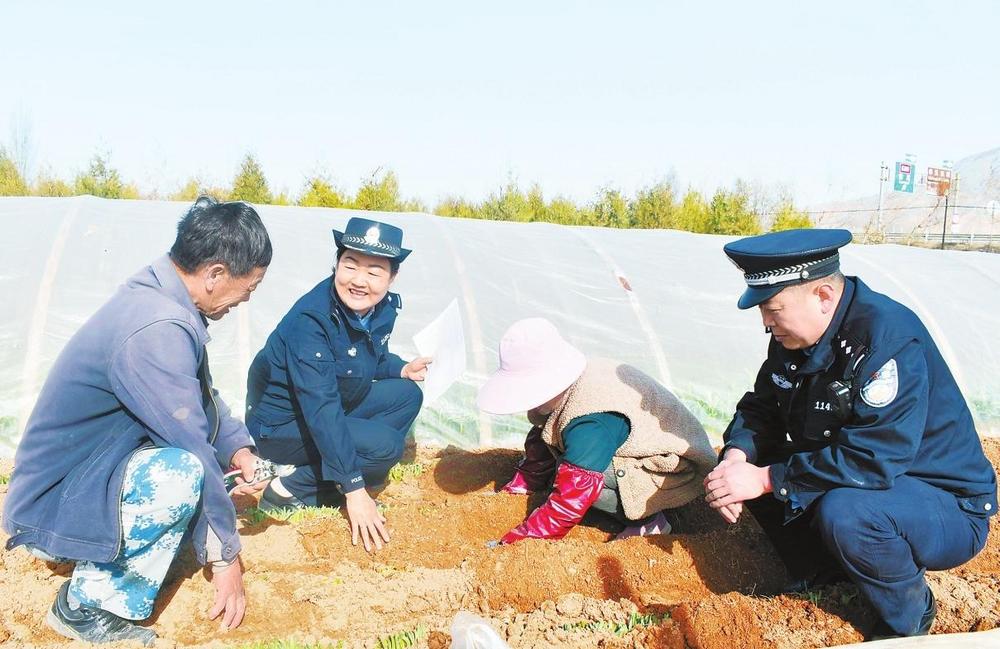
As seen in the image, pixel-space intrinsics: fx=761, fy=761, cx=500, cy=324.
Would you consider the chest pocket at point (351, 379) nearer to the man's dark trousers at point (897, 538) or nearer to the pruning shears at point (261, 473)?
the pruning shears at point (261, 473)

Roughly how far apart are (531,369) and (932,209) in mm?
47846

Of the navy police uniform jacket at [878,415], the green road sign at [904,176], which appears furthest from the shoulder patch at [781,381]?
the green road sign at [904,176]

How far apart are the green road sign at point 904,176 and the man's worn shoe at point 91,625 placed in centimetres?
4145

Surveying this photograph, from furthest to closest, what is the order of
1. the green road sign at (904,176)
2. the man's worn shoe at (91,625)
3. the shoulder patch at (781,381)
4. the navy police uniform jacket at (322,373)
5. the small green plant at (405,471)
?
the green road sign at (904,176)
the small green plant at (405,471)
the navy police uniform jacket at (322,373)
the shoulder patch at (781,381)
the man's worn shoe at (91,625)

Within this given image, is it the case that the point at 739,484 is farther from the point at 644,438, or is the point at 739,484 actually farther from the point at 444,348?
the point at 444,348

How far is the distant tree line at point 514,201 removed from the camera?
37.9ft

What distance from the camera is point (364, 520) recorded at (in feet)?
10.4

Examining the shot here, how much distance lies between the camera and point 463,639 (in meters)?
1.87

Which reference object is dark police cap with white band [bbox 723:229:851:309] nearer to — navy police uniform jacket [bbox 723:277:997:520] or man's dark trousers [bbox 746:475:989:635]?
navy police uniform jacket [bbox 723:277:997:520]

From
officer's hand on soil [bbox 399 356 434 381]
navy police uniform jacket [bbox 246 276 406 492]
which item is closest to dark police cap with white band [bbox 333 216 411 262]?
navy police uniform jacket [bbox 246 276 406 492]

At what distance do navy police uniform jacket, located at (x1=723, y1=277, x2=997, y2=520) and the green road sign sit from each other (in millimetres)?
40103

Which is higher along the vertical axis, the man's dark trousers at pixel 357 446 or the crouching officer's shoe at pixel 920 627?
the man's dark trousers at pixel 357 446

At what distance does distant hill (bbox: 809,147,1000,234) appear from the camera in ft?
148

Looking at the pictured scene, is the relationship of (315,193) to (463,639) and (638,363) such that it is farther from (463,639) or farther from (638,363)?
(463,639)
